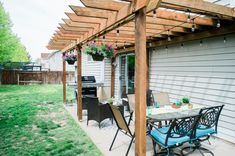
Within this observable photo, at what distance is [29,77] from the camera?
1833 cm

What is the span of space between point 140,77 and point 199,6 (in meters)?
1.44

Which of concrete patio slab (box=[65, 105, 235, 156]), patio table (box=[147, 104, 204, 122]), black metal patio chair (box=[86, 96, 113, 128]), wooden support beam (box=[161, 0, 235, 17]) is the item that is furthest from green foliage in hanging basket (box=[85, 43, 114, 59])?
wooden support beam (box=[161, 0, 235, 17])

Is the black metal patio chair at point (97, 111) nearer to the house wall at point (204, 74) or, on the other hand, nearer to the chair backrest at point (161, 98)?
the chair backrest at point (161, 98)

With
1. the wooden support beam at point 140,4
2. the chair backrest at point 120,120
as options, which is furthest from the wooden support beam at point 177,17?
the chair backrest at point 120,120

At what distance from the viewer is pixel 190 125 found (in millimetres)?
3232

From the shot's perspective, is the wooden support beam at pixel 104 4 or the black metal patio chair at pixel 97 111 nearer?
the wooden support beam at pixel 104 4

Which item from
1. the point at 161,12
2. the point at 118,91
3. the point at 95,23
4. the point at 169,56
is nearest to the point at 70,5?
the point at 95,23

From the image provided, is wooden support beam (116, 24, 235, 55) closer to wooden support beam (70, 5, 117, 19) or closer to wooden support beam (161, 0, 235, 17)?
wooden support beam (161, 0, 235, 17)

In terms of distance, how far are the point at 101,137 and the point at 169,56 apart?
11.1 ft

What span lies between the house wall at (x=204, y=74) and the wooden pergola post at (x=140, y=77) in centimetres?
273

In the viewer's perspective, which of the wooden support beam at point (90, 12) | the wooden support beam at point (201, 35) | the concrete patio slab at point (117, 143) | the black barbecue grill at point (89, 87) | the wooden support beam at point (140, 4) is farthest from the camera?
the black barbecue grill at point (89, 87)

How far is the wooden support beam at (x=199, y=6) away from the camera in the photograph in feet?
8.83

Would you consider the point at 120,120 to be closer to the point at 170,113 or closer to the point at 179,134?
the point at 170,113

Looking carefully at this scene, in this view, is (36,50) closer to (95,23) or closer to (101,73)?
(101,73)
